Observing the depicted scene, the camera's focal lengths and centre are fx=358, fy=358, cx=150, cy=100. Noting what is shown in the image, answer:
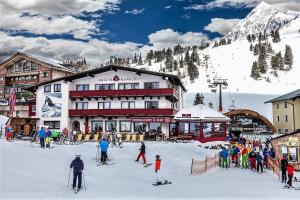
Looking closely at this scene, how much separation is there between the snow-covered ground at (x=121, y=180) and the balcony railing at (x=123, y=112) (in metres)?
17.4

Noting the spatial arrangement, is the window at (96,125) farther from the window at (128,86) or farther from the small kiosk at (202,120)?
the small kiosk at (202,120)

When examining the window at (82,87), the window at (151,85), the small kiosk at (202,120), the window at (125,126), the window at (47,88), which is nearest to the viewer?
the small kiosk at (202,120)

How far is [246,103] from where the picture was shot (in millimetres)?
107125

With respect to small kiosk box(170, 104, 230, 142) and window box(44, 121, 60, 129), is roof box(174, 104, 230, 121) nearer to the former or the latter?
small kiosk box(170, 104, 230, 142)

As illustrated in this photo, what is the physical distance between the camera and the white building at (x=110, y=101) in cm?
4656

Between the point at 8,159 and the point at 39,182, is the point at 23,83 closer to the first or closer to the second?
the point at 8,159

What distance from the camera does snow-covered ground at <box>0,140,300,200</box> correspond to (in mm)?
16688

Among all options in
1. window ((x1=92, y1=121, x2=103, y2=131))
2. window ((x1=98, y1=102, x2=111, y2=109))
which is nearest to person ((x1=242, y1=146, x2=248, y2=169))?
window ((x1=98, y1=102, x2=111, y2=109))

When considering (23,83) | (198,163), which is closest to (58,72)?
(23,83)

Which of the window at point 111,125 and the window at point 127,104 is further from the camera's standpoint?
the window at point 111,125

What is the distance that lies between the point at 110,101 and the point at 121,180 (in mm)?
29120

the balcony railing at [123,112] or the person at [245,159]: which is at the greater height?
the balcony railing at [123,112]

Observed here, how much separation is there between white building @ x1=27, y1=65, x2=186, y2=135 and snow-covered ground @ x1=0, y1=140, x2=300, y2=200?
1824cm

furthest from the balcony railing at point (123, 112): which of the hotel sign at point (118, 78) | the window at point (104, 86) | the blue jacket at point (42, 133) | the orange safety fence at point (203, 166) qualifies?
the blue jacket at point (42, 133)
